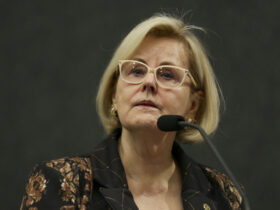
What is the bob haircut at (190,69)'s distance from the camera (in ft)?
5.77

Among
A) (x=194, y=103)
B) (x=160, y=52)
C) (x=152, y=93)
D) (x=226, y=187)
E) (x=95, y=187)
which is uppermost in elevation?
(x=160, y=52)

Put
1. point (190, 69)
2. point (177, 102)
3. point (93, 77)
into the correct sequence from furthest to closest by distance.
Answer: point (93, 77), point (190, 69), point (177, 102)

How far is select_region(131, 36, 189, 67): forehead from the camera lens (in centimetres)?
170

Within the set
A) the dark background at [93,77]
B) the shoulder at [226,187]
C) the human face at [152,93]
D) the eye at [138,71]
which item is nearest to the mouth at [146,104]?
the human face at [152,93]

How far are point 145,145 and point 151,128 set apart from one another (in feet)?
0.40

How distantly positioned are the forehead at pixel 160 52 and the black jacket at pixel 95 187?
1.18ft

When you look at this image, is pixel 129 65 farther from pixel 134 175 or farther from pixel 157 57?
pixel 134 175

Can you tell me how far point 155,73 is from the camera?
5.44ft

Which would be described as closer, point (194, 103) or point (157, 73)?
point (157, 73)

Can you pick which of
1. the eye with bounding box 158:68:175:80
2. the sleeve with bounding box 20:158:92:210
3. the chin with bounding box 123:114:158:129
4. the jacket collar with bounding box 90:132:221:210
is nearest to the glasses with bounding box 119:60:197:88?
the eye with bounding box 158:68:175:80

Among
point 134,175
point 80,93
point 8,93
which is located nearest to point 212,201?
point 134,175

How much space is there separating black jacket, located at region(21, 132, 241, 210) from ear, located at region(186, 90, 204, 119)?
24 cm

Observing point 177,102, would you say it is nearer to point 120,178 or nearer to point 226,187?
point 120,178

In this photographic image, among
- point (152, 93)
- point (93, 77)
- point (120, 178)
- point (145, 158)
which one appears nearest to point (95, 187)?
point (120, 178)
